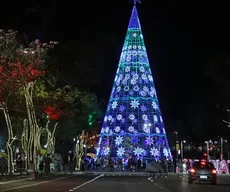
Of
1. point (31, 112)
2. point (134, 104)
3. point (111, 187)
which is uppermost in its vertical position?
point (134, 104)

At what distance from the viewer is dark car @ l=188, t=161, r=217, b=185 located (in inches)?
1384

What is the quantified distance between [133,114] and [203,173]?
2663cm

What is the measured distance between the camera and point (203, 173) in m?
35.4

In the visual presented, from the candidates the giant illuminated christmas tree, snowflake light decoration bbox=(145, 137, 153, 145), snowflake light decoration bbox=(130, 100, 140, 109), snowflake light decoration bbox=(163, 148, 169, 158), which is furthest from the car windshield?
snowflake light decoration bbox=(163, 148, 169, 158)

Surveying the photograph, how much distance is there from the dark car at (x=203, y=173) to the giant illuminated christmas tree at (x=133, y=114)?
24978 mm

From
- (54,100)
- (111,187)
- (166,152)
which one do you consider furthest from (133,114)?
(111,187)

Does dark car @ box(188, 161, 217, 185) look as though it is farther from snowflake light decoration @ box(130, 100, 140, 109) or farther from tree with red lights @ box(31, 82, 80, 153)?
snowflake light decoration @ box(130, 100, 140, 109)

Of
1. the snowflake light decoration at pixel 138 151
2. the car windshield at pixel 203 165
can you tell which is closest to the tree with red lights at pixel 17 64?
the car windshield at pixel 203 165

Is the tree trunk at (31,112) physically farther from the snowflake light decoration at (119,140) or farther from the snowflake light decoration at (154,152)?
the snowflake light decoration at (154,152)

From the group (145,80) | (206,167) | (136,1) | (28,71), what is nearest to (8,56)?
(28,71)

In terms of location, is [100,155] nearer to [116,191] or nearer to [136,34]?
[136,34]

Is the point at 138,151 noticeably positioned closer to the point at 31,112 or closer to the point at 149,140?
the point at 149,140

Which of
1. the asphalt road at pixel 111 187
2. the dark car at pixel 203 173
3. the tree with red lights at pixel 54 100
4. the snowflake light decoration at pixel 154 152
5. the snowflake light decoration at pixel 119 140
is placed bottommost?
the asphalt road at pixel 111 187

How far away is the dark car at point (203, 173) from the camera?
3516 centimetres
